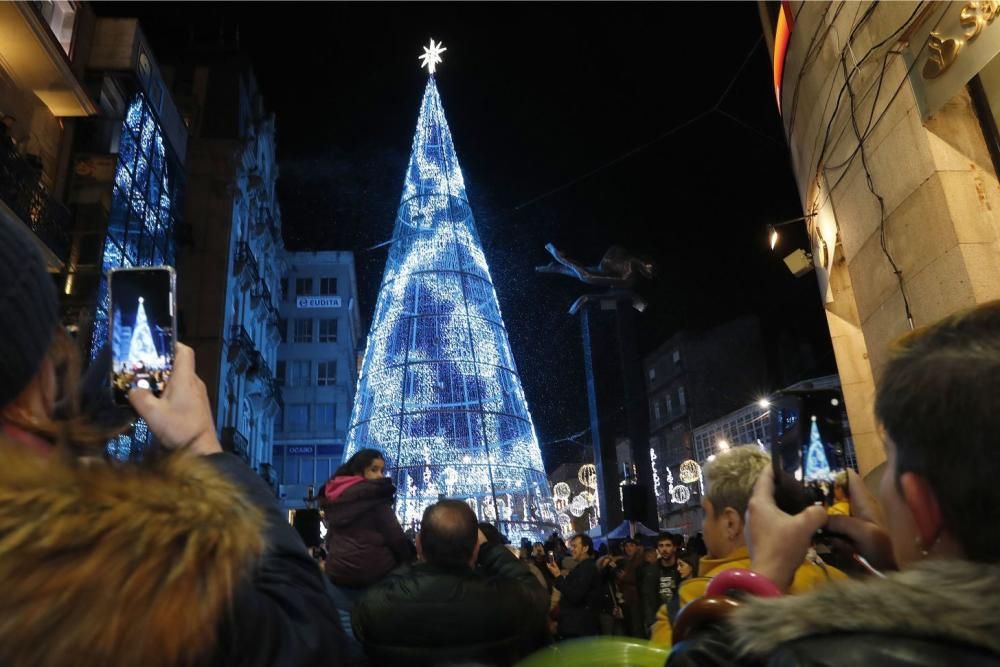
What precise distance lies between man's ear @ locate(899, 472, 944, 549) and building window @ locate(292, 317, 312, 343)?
4702cm

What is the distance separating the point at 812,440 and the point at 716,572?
648mm

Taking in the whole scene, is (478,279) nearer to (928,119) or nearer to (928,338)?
(928,119)

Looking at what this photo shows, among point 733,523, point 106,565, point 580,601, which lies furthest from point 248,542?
point 580,601

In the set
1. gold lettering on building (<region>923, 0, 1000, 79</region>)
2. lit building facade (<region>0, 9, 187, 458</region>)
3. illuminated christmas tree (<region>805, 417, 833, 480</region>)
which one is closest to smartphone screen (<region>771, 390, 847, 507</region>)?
illuminated christmas tree (<region>805, 417, 833, 480</region>)

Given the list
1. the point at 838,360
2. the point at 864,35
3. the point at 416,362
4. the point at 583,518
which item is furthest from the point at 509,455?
the point at 583,518

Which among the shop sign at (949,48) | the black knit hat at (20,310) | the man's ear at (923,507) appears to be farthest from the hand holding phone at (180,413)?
the shop sign at (949,48)

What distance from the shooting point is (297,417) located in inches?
1741

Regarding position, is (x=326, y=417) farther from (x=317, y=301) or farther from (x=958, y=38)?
(x=958, y=38)

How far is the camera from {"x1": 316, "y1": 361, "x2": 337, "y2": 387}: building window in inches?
1784

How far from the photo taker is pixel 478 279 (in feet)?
55.6

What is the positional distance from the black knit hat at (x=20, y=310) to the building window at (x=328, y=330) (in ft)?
152

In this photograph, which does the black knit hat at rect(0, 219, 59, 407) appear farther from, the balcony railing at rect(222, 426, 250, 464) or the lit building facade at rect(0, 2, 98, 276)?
the balcony railing at rect(222, 426, 250, 464)

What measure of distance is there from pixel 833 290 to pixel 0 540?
1103 cm

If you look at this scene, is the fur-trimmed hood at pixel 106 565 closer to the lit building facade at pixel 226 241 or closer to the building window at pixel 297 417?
the lit building facade at pixel 226 241
